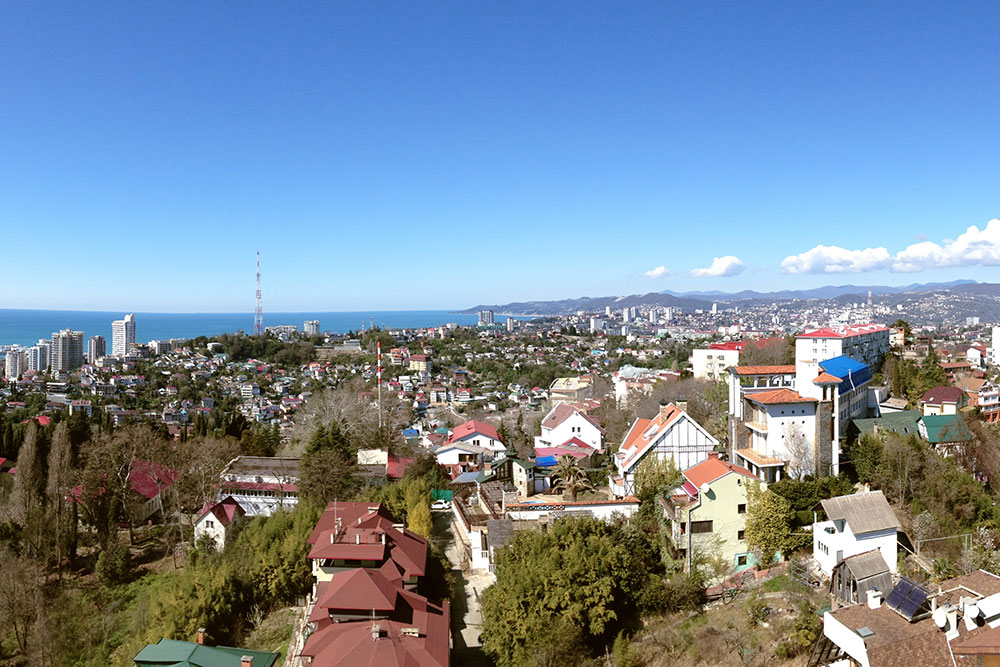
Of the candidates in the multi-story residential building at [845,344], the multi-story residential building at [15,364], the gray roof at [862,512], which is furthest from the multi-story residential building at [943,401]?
the multi-story residential building at [15,364]

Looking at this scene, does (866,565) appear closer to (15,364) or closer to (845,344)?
(845,344)

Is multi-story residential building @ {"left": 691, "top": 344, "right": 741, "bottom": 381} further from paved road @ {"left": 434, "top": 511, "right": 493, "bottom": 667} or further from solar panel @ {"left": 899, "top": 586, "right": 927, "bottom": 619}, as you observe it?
solar panel @ {"left": 899, "top": 586, "right": 927, "bottom": 619}

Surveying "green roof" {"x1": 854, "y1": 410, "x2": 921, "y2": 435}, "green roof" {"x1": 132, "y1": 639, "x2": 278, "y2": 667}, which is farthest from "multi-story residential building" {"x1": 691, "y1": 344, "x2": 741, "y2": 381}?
"green roof" {"x1": 132, "y1": 639, "x2": 278, "y2": 667}

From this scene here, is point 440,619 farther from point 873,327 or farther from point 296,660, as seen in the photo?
point 873,327

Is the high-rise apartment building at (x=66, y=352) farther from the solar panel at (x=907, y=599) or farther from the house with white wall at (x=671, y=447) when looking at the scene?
the solar panel at (x=907, y=599)

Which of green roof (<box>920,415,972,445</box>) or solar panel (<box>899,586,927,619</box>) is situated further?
green roof (<box>920,415,972,445</box>)

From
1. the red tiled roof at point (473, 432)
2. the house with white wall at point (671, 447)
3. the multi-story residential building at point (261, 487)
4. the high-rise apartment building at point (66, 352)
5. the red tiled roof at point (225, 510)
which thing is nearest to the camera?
the house with white wall at point (671, 447)

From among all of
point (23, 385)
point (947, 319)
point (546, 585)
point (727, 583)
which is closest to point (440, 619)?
point (546, 585)
